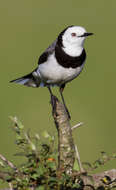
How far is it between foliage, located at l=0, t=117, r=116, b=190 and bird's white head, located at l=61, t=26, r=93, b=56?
246cm

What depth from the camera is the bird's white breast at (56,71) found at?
5.05 metres

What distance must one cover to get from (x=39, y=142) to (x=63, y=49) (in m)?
2.64

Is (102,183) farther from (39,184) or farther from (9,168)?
(9,168)

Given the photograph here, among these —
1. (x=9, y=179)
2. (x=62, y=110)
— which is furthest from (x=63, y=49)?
(x=9, y=179)

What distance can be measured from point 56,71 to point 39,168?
101 inches

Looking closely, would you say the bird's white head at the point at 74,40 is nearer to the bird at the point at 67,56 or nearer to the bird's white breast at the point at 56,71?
the bird at the point at 67,56

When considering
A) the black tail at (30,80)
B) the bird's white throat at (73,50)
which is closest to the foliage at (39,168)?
the bird's white throat at (73,50)

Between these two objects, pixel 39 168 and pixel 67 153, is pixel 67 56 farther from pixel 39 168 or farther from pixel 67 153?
pixel 39 168

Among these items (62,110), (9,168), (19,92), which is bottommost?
(9,168)

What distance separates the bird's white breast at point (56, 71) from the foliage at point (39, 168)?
2.36 meters

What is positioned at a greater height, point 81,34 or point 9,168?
point 81,34

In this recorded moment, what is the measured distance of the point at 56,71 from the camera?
5.08 meters

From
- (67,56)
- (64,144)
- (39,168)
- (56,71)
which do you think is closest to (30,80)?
(56,71)

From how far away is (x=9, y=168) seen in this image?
2.70m
